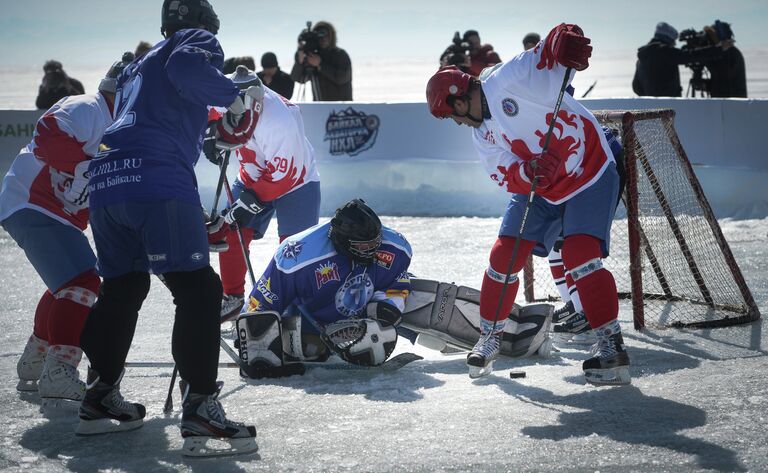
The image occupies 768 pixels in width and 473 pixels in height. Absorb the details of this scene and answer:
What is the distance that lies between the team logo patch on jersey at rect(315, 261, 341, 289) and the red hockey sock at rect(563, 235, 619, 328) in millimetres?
1255

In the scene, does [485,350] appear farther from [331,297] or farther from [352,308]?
[331,297]

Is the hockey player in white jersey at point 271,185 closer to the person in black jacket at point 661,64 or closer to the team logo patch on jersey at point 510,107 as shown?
the team logo patch on jersey at point 510,107

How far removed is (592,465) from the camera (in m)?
3.42

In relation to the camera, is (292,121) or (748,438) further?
(292,121)

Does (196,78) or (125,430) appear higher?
(196,78)

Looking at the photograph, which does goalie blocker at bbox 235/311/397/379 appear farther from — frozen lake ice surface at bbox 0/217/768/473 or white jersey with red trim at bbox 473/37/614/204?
white jersey with red trim at bbox 473/37/614/204

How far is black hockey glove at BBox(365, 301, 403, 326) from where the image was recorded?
201 inches

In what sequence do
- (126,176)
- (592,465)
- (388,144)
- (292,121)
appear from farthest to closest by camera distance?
(388,144), (292,121), (126,176), (592,465)

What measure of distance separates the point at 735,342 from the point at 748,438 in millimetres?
1775

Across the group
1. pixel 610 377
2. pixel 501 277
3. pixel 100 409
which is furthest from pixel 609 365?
pixel 100 409

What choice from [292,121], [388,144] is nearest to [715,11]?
[388,144]

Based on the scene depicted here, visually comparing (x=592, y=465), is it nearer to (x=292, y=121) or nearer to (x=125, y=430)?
(x=125, y=430)

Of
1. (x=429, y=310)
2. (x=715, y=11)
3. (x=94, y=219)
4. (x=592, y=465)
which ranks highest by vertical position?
(x=715, y=11)

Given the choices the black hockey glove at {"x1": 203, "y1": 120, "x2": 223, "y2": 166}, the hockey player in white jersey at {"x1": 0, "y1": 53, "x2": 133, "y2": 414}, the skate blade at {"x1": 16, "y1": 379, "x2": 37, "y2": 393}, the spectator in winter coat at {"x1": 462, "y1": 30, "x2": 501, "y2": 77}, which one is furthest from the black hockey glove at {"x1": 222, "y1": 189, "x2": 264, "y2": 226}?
the spectator in winter coat at {"x1": 462, "y1": 30, "x2": 501, "y2": 77}
